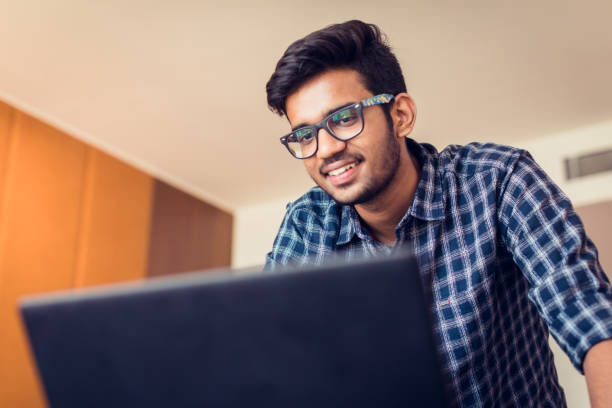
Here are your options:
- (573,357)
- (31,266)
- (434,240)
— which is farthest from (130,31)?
(573,357)

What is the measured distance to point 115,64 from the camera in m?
2.93

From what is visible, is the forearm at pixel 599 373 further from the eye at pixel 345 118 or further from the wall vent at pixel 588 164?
the wall vent at pixel 588 164

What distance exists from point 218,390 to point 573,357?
0.55 metres

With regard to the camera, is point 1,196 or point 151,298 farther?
point 1,196

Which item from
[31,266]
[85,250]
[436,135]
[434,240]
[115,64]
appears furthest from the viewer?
[436,135]

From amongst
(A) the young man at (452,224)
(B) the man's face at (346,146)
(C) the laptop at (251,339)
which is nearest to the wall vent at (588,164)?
(A) the young man at (452,224)

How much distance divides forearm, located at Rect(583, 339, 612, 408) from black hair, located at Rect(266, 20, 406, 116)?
0.76 m

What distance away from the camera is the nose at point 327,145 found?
1.17m

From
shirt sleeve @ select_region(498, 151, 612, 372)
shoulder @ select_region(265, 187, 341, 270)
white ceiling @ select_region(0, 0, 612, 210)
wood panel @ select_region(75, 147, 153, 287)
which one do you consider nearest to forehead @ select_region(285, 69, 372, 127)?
shoulder @ select_region(265, 187, 341, 270)

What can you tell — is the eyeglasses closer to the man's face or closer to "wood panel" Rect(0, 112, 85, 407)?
the man's face

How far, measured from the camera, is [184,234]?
14.6 ft

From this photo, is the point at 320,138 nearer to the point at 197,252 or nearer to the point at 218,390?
the point at 218,390

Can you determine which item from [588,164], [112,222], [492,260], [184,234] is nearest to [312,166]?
[492,260]

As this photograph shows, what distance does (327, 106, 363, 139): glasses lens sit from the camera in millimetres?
1178
